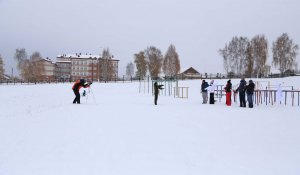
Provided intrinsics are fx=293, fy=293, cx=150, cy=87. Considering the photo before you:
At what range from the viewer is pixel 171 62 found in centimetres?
8044

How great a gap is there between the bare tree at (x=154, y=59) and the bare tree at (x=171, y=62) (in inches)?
69.2

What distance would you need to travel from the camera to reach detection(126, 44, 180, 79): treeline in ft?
257

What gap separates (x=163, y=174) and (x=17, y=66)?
9404cm

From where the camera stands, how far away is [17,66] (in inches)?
3533

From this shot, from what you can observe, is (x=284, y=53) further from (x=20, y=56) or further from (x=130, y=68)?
(x=130, y=68)

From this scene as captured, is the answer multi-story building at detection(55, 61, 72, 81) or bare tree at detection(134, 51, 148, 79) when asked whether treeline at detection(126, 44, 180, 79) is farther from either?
multi-story building at detection(55, 61, 72, 81)

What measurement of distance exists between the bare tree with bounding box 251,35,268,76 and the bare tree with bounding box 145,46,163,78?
82.7ft

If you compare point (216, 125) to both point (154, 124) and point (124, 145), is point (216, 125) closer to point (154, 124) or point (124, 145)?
point (154, 124)

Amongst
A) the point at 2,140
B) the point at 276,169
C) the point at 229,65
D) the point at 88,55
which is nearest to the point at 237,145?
the point at 276,169

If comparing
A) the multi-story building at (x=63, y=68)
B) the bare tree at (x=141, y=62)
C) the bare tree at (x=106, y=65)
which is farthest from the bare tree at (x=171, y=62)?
the multi-story building at (x=63, y=68)

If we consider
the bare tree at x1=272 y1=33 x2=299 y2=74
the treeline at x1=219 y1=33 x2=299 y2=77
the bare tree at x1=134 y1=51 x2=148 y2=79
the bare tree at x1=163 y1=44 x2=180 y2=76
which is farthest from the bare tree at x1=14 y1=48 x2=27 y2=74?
the bare tree at x1=272 y1=33 x2=299 y2=74

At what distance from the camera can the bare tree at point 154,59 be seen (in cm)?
7847

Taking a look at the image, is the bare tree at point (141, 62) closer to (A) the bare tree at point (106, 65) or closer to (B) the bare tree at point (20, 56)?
(A) the bare tree at point (106, 65)

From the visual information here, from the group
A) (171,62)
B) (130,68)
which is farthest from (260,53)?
(130,68)
